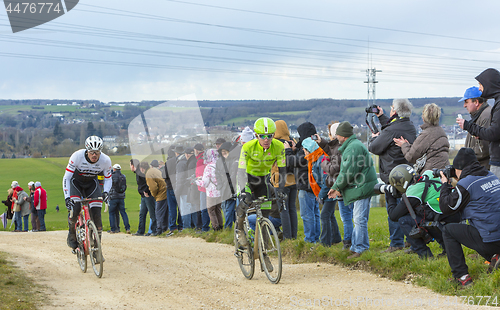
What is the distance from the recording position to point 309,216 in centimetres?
995

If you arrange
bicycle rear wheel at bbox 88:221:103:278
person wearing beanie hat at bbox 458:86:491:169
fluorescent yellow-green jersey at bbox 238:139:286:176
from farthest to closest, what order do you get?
bicycle rear wheel at bbox 88:221:103:278 → fluorescent yellow-green jersey at bbox 238:139:286:176 → person wearing beanie hat at bbox 458:86:491:169

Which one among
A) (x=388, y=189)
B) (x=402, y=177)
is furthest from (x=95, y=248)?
(x=402, y=177)

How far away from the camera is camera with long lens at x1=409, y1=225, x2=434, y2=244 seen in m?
7.29

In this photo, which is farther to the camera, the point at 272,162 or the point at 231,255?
the point at 231,255

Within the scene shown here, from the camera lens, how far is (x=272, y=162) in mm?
8016

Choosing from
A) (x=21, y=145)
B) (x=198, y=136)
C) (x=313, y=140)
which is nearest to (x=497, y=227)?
(x=313, y=140)

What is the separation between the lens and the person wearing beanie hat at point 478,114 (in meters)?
7.41

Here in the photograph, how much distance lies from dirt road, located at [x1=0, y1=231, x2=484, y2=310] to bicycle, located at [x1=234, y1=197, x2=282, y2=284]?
195 mm

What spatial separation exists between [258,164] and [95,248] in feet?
11.6

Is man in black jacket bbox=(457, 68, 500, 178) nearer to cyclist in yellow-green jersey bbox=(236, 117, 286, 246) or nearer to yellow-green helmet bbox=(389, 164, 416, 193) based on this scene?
yellow-green helmet bbox=(389, 164, 416, 193)

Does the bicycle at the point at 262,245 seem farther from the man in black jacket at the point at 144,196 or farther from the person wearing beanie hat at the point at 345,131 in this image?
the man in black jacket at the point at 144,196

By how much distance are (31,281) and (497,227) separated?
290 inches

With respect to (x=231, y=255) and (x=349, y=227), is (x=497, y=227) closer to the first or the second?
(x=349, y=227)

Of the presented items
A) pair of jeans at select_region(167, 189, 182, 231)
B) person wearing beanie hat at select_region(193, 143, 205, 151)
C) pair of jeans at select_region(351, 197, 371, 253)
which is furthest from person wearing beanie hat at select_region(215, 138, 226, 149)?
pair of jeans at select_region(351, 197, 371, 253)
